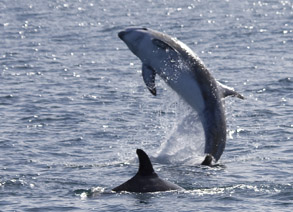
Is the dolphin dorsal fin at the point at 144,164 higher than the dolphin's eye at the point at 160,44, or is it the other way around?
the dolphin's eye at the point at 160,44

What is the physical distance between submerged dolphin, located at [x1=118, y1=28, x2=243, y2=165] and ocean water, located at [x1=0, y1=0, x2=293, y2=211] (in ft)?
2.70

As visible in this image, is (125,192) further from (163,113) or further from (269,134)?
(163,113)

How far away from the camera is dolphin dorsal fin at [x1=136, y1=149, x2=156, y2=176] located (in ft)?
75.4

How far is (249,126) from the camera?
35.0 meters

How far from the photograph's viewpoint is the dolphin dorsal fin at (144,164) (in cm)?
2297

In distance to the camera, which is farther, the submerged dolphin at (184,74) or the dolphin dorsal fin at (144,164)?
the submerged dolphin at (184,74)

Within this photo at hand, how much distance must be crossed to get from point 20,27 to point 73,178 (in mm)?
48621

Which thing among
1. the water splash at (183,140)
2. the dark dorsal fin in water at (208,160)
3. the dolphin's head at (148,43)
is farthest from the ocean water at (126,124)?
the dolphin's head at (148,43)

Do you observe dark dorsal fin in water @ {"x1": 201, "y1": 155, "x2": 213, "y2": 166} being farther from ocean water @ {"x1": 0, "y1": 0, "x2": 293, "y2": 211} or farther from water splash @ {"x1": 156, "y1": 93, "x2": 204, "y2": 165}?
water splash @ {"x1": 156, "y1": 93, "x2": 204, "y2": 165}

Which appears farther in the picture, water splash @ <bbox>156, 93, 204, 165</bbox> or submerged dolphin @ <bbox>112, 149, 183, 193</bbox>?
water splash @ <bbox>156, 93, 204, 165</bbox>

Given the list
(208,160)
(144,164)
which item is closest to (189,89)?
(208,160)

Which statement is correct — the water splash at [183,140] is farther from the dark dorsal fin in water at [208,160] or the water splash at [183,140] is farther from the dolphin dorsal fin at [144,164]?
the dolphin dorsal fin at [144,164]

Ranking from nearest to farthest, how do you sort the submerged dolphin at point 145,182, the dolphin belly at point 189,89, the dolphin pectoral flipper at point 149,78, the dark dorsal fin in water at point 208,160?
the submerged dolphin at point 145,182 < the dolphin pectoral flipper at point 149,78 < the dolphin belly at point 189,89 < the dark dorsal fin in water at point 208,160

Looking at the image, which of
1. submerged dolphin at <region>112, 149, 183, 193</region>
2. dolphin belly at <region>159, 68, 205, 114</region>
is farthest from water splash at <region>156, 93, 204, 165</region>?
submerged dolphin at <region>112, 149, 183, 193</region>
